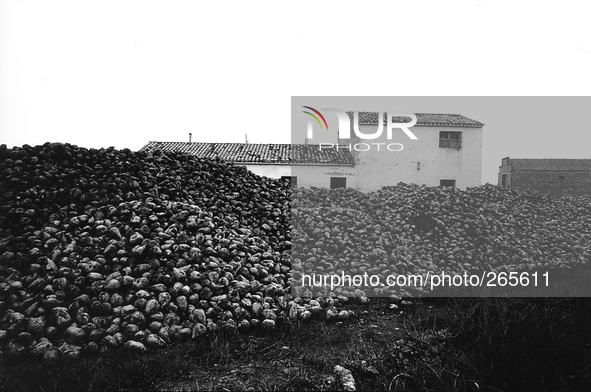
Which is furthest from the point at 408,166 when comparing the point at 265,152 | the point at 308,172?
the point at 265,152

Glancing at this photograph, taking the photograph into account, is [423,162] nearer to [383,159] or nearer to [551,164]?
[383,159]

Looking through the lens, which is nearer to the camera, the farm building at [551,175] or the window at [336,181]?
the window at [336,181]

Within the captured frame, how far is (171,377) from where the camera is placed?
2.66 meters

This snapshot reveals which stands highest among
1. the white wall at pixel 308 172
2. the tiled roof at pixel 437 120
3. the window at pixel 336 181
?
the tiled roof at pixel 437 120

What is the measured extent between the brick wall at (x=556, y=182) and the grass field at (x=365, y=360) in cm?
2110

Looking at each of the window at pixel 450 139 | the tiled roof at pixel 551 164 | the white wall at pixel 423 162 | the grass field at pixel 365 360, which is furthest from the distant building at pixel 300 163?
the tiled roof at pixel 551 164

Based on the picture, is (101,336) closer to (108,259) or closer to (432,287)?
(108,259)

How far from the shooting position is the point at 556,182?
75.0 ft

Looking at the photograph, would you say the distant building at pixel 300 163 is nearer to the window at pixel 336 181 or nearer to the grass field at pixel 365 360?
the window at pixel 336 181

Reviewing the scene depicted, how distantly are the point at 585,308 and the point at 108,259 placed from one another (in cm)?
493

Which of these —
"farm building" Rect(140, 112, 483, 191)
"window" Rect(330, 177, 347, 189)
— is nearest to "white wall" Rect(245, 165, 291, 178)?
"farm building" Rect(140, 112, 483, 191)

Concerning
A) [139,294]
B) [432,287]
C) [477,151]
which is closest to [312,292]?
[432,287]

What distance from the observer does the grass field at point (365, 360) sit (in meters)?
2.61

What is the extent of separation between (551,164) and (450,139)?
34.0ft
